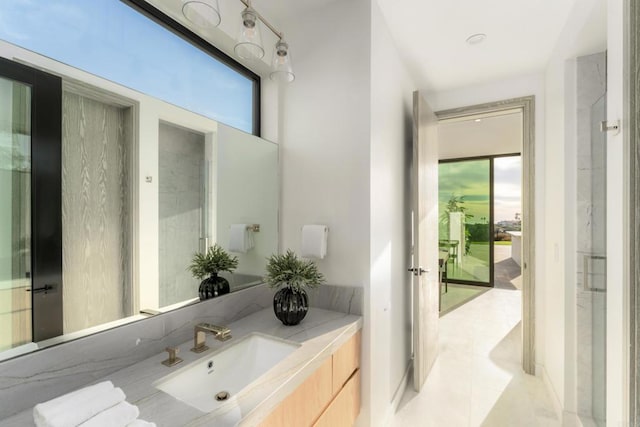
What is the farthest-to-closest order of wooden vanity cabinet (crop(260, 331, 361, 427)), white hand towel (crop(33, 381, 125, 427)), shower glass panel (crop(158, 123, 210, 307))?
shower glass panel (crop(158, 123, 210, 307)) < wooden vanity cabinet (crop(260, 331, 361, 427)) < white hand towel (crop(33, 381, 125, 427))

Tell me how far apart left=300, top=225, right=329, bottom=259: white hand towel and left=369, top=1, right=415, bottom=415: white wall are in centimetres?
27

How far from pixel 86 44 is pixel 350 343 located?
5.60 ft

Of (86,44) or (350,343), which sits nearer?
(86,44)

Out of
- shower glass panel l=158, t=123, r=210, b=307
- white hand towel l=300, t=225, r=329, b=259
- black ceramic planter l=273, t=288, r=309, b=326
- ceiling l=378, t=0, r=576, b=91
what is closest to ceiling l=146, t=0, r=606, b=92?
ceiling l=378, t=0, r=576, b=91

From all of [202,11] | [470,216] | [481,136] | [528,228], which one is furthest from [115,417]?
[470,216]

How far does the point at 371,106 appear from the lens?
160cm

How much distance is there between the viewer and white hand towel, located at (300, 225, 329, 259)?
1.62m

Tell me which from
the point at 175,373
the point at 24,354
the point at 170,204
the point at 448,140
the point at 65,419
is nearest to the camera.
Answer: the point at 65,419

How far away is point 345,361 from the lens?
4.57ft

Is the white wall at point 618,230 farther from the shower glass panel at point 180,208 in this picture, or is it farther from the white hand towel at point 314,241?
the shower glass panel at point 180,208

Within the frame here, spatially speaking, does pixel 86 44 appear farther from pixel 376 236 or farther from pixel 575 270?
pixel 575 270

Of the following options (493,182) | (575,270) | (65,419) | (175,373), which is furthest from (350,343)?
(493,182)

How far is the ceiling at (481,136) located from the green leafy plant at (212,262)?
8.91 feet

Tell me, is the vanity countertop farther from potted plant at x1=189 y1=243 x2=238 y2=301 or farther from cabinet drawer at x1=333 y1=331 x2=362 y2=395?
potted plant at x1=189 y1=243 x2=238 y2=301
